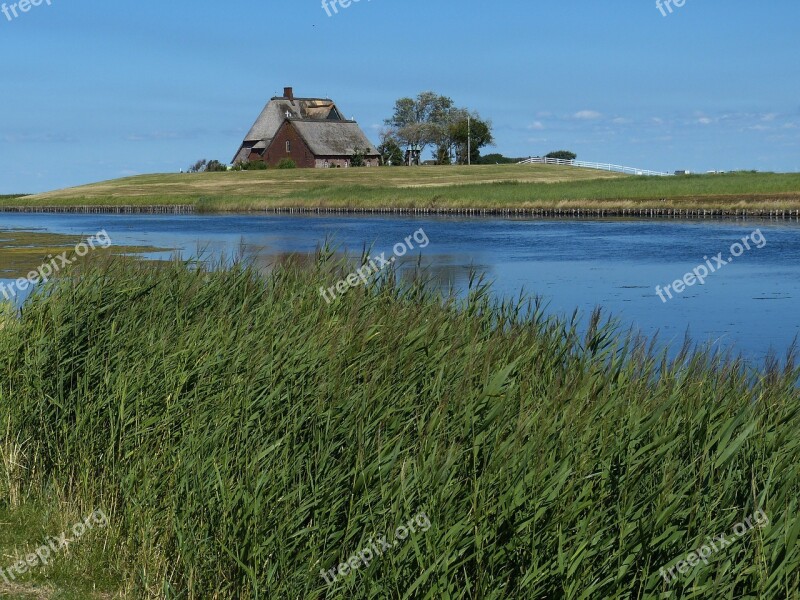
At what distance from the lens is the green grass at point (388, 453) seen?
18.8 ft

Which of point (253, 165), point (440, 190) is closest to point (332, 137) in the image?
point (253, 165)

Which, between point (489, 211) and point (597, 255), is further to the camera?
point (489, 211)

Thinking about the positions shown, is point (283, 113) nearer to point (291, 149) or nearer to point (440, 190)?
point (291, 149)

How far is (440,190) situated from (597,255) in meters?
36.7

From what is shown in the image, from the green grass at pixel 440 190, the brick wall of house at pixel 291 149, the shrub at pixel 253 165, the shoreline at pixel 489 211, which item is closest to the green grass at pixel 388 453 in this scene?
the shoreline at pixel 489 211

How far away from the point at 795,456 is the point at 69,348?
6.69m

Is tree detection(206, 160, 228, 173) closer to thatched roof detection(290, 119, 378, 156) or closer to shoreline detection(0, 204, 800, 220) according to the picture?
thatched roof detection(290, 119, 378, 156)

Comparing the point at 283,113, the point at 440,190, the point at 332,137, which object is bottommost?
the point at 440,190

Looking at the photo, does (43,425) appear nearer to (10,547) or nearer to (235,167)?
(10,547)

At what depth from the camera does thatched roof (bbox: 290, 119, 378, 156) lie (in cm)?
10138

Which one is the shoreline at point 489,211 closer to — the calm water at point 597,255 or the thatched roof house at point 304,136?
the calm water at point 597,255

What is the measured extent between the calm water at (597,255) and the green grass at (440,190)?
20.0 ft

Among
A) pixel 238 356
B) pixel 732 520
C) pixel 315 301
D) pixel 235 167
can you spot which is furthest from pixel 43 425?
pixel 235 167

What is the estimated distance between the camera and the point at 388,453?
23.0ft
